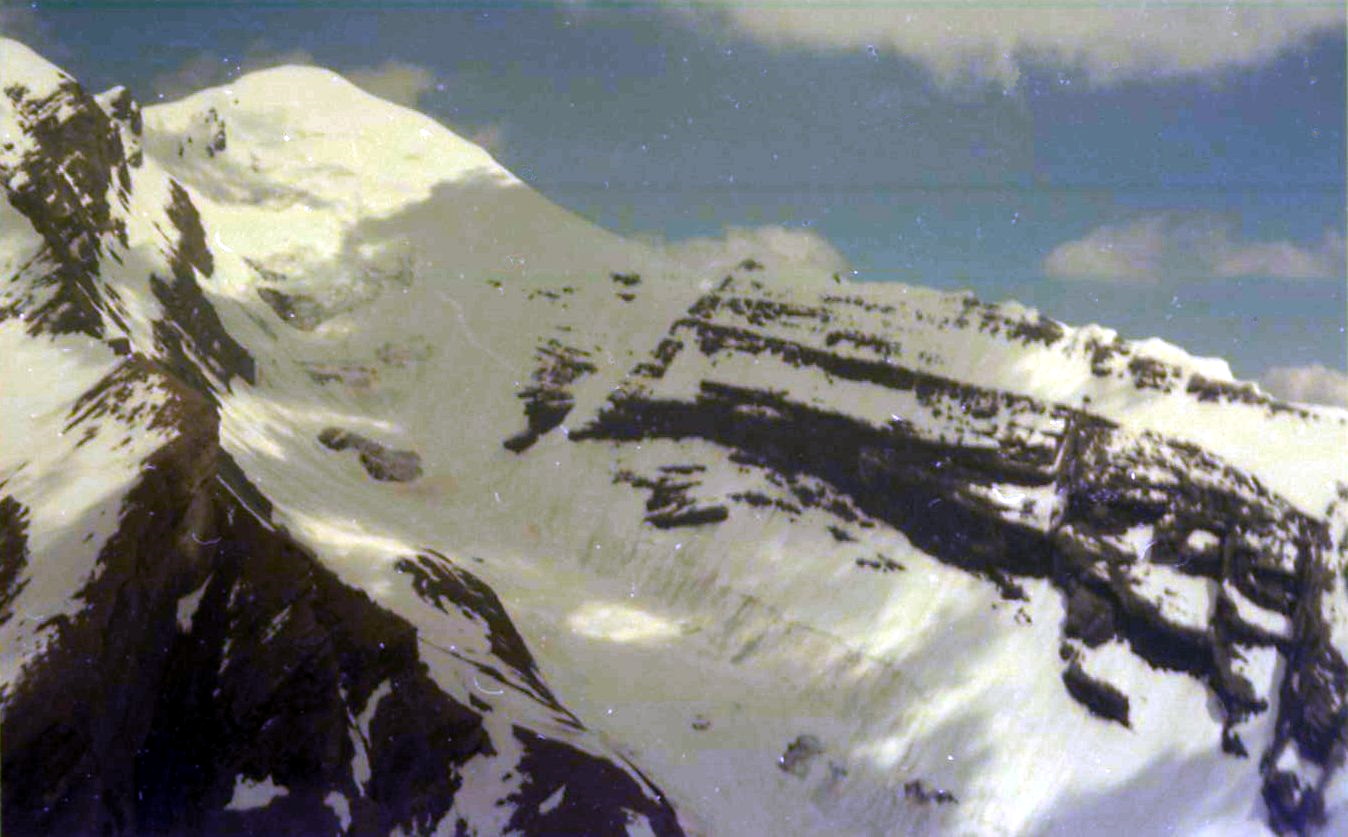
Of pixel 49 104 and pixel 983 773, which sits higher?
pixel 49 104

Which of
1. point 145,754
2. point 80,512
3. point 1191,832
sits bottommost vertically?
point 1191,832

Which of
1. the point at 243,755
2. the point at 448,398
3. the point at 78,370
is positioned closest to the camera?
the point at 243,755

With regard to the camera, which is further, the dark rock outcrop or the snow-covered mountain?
the dark rock outcrop

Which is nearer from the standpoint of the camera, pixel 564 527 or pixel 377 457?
pixel 377 457

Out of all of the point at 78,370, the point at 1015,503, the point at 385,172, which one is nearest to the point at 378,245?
the point at 385,172

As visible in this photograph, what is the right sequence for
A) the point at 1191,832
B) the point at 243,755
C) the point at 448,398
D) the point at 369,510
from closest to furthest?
the point at 243,755, the point at 1191,832, the point at 369,510, the point at 448,398

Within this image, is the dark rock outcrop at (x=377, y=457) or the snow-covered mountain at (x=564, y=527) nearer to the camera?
the snow-covered mountain at (x=564, y=527)

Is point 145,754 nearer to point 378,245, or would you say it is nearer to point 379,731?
point 379,731

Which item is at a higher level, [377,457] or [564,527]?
[377,457]
